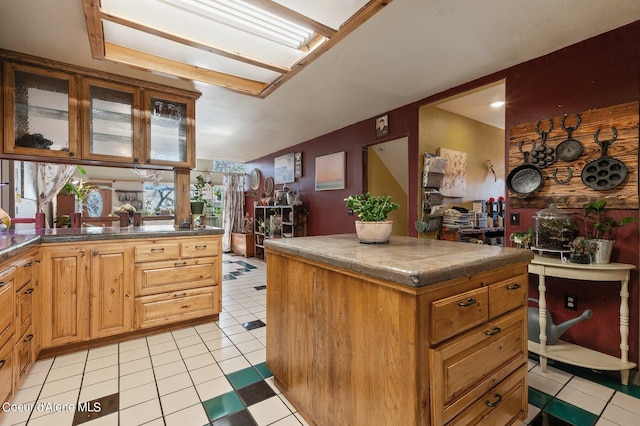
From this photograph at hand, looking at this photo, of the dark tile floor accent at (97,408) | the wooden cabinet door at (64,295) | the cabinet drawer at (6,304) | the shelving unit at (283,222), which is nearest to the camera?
the cabinet drawer at (6,304)

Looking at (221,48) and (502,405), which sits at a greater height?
(221,48)

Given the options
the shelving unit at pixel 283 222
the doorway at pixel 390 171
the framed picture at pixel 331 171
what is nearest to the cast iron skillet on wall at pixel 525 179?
the doorway at pixel 390 171

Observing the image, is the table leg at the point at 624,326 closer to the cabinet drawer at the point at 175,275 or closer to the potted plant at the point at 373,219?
the potted plant at the point at 373,219

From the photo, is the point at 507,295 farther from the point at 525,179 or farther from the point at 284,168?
the point at 284,168

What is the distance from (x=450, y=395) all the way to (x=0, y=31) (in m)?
3.46

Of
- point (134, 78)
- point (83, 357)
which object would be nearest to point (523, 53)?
point (134, 78)

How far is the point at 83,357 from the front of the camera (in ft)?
7.07

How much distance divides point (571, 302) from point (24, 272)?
12.7 ft

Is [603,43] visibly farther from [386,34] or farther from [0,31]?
[0,31]

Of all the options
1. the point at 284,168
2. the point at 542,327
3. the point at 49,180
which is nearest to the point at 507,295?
the point at 542,327

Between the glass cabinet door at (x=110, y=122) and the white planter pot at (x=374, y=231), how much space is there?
2.39 metres

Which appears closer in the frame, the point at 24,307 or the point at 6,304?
the point at 6,304

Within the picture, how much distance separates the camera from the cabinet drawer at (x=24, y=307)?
5.50ft

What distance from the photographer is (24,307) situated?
5.84 feet
